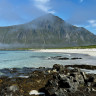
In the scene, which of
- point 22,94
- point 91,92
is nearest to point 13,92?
point 22,94

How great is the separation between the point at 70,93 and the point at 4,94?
551 cm

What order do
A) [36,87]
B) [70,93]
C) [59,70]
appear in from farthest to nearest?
[59,70] → [36,87] → [70,93]

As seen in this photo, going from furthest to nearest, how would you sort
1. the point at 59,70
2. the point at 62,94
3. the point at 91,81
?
the point at 59,70, the point at 91,81, the point at 62,94

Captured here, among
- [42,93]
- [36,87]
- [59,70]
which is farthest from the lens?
[59,70]

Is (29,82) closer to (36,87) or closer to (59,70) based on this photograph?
(36,87)

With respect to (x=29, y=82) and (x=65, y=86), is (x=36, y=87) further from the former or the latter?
(x=65, y=86)

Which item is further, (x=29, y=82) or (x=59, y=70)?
(x=59, y=70)

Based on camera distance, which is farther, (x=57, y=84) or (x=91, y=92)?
(x=57, y=84)

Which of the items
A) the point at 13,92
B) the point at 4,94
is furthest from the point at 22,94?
the point at 4,94

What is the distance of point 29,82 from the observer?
1595 centimetres

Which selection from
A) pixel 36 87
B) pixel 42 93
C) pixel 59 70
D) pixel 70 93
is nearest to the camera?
pixel 70 93

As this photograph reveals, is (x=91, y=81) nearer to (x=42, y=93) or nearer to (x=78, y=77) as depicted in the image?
(x=78, y=77)

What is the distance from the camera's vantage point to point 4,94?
37.2ft

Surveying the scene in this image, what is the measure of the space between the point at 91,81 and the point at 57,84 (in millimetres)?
4842
